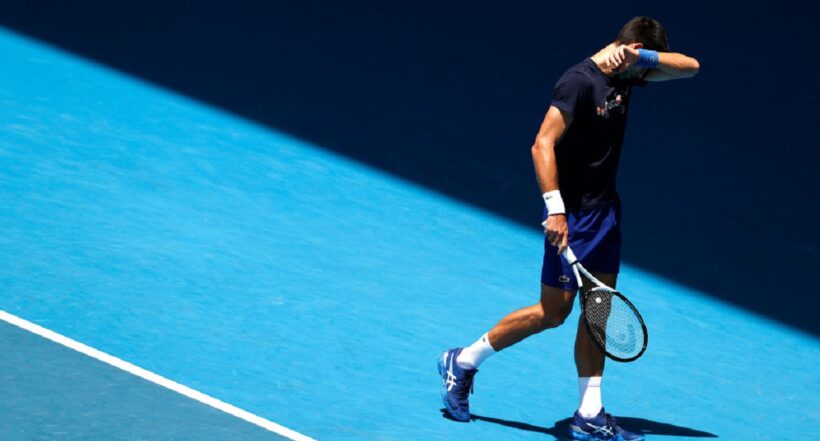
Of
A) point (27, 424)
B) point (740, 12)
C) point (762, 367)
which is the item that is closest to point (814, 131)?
point (740, 12)

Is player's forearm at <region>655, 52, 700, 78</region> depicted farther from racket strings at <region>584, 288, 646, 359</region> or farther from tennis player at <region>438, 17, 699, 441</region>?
racket strings at <region>584, 288, 646, 359</region>

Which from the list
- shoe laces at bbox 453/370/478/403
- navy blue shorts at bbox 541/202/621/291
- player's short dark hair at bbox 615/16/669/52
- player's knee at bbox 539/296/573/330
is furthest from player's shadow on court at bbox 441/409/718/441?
player's short dark hair at bbox 615/16/669/52

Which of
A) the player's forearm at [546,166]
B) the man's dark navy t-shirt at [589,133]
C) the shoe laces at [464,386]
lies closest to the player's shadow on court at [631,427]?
the shoe laces at [464,386]

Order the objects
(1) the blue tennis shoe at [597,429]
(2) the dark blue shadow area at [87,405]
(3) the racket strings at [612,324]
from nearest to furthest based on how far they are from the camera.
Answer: (2) the dark blue shadow area at [87,405] → (3) the racket strings at [612,324] → (1) the blue tennis shoe at [597,429]

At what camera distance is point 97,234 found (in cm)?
848

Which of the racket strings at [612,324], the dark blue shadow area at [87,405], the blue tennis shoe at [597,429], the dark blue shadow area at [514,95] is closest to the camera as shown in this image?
the dark blue shadow area at [87,405]

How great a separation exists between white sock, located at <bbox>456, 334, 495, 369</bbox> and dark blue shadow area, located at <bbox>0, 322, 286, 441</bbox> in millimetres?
1029

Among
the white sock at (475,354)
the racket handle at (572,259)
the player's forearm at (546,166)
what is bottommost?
the white sock at (475,354)

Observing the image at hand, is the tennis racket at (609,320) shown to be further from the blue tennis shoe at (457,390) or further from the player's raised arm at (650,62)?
the player's raised arm at (650,62)

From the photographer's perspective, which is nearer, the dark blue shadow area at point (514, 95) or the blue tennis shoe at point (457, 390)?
the blue tennis shoe at point (457, 390)

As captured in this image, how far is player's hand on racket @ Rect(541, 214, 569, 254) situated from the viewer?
6535 mm

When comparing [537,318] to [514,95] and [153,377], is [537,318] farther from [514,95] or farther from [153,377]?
[514,95]

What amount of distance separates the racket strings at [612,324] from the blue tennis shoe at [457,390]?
67 cm

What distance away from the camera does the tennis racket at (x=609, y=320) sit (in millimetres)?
6633
